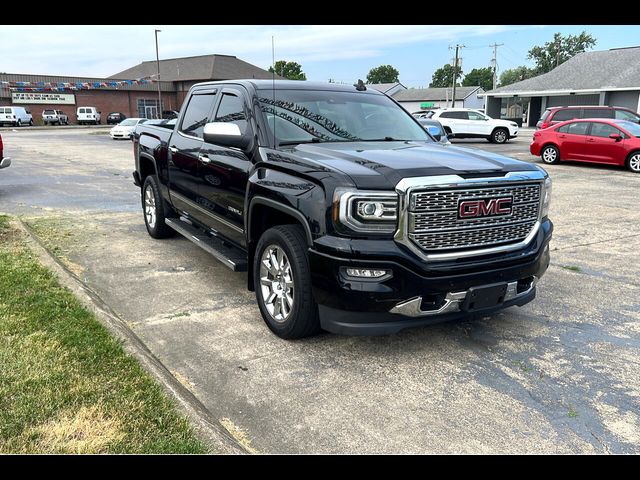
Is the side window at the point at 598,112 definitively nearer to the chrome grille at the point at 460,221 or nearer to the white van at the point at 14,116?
the chrome grille at the point at 460,221

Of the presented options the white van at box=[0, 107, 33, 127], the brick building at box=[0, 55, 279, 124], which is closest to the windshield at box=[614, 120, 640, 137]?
the brick building at box=[0, 55, 279, 124]

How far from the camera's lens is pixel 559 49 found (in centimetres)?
10031

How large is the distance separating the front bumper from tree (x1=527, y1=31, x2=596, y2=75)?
358ft

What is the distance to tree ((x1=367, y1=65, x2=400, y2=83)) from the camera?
142125 mm

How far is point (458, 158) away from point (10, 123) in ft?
188

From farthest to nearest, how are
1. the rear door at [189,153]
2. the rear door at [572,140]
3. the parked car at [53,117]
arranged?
the parked car at [53,117]
the rear door at [572,140]
the rear door at [189,153]

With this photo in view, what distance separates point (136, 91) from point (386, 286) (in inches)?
2519

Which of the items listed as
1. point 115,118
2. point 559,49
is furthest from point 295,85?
point 559,49

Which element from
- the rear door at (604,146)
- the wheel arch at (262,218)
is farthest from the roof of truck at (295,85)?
the rear door at (604,146)

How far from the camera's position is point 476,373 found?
362cm

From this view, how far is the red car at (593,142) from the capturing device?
15.0 m

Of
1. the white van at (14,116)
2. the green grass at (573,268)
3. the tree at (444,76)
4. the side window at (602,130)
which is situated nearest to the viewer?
the green grass at (573,268)

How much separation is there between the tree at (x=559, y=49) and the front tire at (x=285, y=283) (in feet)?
357

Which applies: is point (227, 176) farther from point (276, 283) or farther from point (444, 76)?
point (444, 76)
